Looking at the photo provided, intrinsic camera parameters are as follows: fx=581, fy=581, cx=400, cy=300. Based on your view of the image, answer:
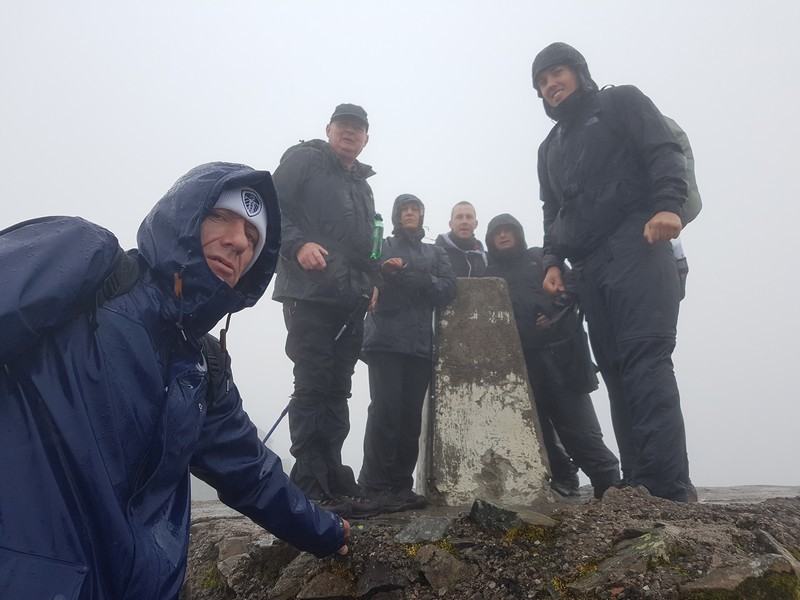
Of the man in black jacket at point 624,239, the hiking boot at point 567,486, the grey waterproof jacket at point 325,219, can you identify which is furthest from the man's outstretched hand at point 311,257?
the hiking boot at point 567,486

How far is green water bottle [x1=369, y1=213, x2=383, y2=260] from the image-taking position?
447 centimetres

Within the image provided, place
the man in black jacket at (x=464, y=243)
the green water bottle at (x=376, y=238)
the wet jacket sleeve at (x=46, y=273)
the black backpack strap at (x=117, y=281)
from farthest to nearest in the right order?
the man in black jacket at (x=464, y=243) < the green water bottle at (x=376, y=238) < the black backpack strap at (x=117, y=281) < the wet jacket sleeve at (x=46, y=273)

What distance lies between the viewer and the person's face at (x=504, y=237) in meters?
5.95

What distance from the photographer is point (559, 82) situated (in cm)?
420

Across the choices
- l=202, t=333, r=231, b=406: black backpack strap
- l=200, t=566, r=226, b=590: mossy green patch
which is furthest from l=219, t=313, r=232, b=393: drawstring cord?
l=200, t=566, r=226, b=590: mossy green patch

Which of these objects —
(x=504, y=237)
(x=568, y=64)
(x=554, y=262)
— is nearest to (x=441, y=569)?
(x=554, y=262)

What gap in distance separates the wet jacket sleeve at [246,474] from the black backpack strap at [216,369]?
0.01 metres

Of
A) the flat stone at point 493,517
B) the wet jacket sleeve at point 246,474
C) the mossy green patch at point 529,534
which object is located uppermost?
the wet jacket sleeve at point 246,474

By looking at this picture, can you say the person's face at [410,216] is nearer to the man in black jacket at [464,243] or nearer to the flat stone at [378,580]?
the man in black jacket at [464,243]

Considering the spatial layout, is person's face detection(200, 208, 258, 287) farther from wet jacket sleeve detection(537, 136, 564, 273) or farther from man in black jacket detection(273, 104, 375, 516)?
wet jacket sleeve detection(537, 136, 564, 273)

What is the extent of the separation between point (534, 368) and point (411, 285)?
1446 mm

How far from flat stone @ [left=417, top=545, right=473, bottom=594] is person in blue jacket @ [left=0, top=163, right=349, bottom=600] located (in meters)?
0.69

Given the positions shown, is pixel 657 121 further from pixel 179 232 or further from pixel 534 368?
pixel 179 232

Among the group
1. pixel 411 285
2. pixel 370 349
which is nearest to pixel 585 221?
pixel 411 285
